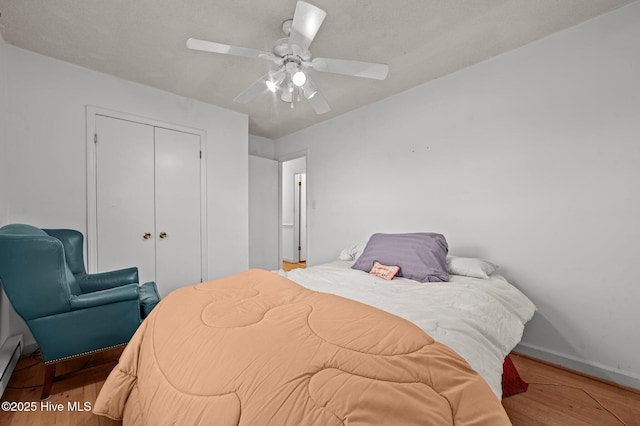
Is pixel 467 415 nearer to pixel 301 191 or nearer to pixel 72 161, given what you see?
pixel 72 161

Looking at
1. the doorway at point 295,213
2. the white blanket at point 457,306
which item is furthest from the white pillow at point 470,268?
the doorway at point 295,213

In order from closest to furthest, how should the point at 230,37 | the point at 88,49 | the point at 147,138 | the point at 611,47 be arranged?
the point at 611,47, the point at 230,37, the point at 88,49, the point at 147,138

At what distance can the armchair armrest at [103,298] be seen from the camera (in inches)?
63.6

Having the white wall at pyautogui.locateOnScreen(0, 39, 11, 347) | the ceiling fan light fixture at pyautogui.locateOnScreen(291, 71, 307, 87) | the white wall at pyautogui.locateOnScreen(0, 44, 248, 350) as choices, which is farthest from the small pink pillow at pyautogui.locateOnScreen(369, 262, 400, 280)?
the white wall at pyautogui.locateOnScreen(0, 39, 11, 347)

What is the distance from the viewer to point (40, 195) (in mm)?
2248

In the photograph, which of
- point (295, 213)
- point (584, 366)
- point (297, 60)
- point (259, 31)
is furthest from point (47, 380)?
point (295, 213)

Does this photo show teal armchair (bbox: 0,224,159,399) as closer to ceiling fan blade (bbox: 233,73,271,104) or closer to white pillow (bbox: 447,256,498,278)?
ceiling fan blade (bbox: 233,73,271,104)

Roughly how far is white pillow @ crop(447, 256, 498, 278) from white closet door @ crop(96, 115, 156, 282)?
3.00m

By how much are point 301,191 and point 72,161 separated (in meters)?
4.21

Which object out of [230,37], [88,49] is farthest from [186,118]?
[230,37]

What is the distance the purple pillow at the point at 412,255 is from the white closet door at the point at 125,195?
2.27 m

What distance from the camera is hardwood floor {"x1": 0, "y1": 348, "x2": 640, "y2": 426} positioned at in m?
1.43

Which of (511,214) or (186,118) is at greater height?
(186,118)

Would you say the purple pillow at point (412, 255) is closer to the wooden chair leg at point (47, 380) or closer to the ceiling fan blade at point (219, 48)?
the ceiling fan blade at point (219, 48)
